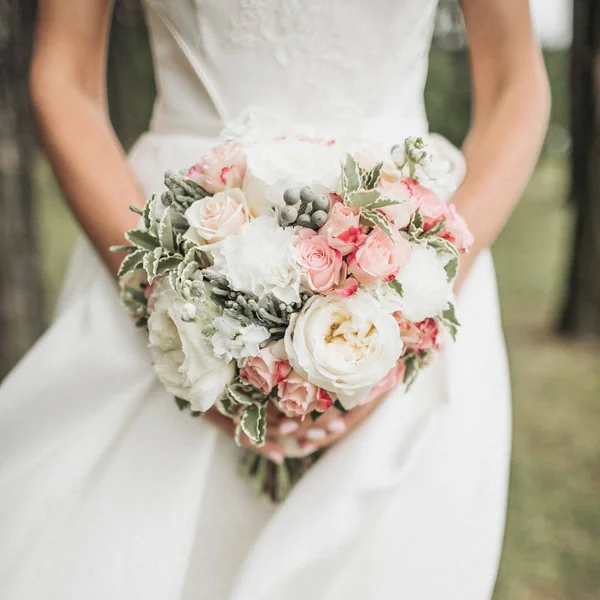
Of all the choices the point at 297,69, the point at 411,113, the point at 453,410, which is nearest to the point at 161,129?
the point at 297,69

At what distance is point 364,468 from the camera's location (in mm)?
1255

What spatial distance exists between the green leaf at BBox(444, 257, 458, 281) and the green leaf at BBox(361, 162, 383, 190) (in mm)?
197

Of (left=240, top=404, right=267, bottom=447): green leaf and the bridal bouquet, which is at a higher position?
the bridal bouquet

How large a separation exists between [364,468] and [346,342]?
0.38 metres

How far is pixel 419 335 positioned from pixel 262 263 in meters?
0.31

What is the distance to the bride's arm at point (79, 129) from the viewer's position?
4.30 ft

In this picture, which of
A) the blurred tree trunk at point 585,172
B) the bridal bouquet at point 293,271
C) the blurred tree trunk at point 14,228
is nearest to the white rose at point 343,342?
the bridal bouquet at point 293,271

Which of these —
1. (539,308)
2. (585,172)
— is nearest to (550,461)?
(585,172)

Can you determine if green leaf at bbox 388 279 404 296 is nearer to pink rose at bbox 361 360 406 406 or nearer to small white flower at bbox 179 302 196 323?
pink rose at bbox 361 360 406 406

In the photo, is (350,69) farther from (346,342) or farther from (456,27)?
(456,27)

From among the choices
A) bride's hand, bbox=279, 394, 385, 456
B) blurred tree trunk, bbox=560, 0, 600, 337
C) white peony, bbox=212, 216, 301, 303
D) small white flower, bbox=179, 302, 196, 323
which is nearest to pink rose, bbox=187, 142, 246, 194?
white peony, bbox=212, 216, 301, 303

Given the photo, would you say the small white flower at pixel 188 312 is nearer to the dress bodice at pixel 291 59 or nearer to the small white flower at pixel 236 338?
the small white flower at pixel 236 338

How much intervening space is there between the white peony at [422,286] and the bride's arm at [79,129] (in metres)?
0.58

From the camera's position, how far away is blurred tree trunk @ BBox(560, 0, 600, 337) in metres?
4.25
